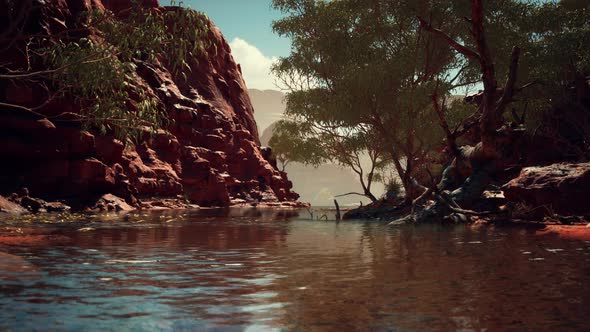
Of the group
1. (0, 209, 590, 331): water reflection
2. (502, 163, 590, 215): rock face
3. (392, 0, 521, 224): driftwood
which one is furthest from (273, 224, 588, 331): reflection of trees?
(392, 0, 521, 224): driftwood

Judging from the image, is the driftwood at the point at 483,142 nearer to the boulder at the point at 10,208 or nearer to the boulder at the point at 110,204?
the boulder at the point at 10,208

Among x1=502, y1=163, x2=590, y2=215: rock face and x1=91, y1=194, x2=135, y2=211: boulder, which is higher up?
x1=91, y1=194, x2=135, y2=211: boulder

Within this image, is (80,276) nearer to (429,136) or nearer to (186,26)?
(186,26)

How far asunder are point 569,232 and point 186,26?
42.2 ft

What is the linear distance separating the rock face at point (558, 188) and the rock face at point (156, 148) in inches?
470

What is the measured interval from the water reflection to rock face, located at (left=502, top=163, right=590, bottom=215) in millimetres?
5911

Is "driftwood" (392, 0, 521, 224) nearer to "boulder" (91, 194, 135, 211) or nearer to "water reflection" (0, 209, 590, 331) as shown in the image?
"water reflection" (0, 209, 590, 331)

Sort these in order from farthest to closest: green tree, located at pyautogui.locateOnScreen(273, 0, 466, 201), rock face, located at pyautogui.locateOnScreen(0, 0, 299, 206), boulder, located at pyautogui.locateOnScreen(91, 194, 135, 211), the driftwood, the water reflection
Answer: boulder, located at pyautogui.locateOnScreen(91, 194, 135, 211) → rock face, located at pyautogui.locateOnScreen(0, 0, 299, 206) → green tree, located at pyautogui.locateOnScreen(273, 0, 466, 201) → the driftwood → the water reflection

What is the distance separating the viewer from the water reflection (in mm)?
5254

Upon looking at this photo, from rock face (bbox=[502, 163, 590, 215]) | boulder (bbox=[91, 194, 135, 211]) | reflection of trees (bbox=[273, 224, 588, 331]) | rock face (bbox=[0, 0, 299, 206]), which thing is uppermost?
rock face (bbox=[0, 0, 299, 206])

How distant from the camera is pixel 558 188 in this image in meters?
18.4

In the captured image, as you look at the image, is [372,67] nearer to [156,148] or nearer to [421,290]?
[421,290]

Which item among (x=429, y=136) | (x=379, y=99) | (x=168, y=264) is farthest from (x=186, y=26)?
(x=429, y=136)

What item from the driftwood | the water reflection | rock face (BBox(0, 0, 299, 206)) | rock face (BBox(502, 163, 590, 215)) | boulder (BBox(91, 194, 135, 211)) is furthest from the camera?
boulder (BBox(91, 194, 135, 211))
